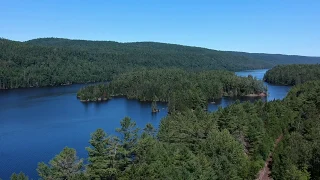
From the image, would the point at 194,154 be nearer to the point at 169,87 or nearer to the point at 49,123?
the point at 49,123

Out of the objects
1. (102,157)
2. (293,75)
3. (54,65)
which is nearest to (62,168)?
(102,157)

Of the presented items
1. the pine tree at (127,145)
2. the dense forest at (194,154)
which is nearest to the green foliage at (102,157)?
the dense forest at (194,154)

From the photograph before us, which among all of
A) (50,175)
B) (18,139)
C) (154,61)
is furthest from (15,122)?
(154,61)

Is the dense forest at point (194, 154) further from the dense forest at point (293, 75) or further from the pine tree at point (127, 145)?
the dense forest at point (293, 75)

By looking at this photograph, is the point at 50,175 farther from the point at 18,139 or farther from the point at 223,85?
the point at 223,85

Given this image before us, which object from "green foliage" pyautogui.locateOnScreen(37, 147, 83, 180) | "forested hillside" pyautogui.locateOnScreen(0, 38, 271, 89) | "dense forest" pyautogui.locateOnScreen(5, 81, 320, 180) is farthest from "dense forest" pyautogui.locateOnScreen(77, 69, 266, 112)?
"green foliage" pyautogui.locateOnScreen(37, 147, 83, 180)

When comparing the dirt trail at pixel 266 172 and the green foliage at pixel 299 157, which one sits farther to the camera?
the dirt trail at pixel 266 172
